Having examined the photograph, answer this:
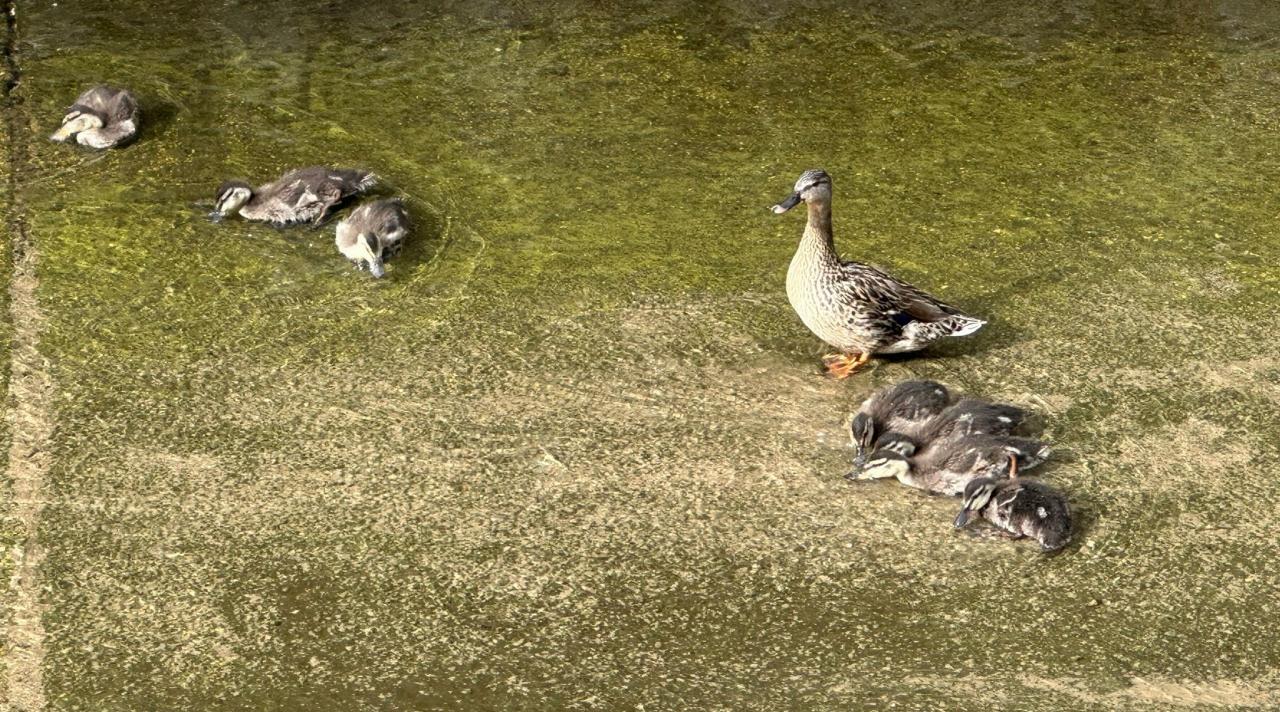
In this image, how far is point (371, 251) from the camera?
5230mm

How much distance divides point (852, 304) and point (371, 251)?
159 cm

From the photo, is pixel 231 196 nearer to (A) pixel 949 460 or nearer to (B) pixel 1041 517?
(A) pixel 949 460

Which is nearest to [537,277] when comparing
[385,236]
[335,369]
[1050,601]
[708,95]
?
[385,236]

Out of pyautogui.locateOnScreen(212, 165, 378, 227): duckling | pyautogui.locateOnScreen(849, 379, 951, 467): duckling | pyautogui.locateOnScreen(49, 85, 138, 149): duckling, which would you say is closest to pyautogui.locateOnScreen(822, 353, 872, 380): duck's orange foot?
pyautogui.locateOnScreen(849, 379, 951, 467): duckling

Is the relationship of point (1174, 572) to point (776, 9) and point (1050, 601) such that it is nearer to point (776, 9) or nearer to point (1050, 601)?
point (1050, 601)

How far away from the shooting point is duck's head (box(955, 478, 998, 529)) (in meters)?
4.08

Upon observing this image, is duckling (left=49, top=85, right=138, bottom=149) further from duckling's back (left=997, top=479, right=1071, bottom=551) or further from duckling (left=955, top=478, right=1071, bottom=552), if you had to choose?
duckling's back (left=997, top=479, right=1071, bottom=551)

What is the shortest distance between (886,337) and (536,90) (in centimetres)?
245

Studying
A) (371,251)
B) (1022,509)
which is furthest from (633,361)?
(1022,509)

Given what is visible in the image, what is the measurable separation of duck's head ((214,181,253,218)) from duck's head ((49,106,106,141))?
724 mm

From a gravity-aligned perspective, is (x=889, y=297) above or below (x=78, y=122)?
above

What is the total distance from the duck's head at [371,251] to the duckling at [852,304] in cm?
132

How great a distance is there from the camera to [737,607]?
3.81 meters

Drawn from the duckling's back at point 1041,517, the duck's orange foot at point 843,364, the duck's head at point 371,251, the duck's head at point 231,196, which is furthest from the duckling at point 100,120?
the duckling's back at point 1041,517
